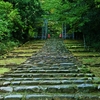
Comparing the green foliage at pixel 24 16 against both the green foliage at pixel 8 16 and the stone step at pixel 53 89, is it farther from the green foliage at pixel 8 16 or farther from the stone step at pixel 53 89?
the stone step at pixel 53 89

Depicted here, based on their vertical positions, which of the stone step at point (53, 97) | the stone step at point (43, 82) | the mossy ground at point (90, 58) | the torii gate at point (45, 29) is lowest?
the mossy ground at point (90, 58)

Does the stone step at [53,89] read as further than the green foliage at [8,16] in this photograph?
No

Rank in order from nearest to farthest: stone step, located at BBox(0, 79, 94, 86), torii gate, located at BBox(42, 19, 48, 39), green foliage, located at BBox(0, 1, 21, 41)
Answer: stone step, located at BBox(0, 79, 94, 86), green foliage, located at BBox(0, 1, 21, 41), torii gate, located at BBox(42, 19, 48, 39)

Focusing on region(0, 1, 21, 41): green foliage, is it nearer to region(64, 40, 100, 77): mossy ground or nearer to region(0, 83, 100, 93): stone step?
region(64, 40, 100, 77): mossy ground

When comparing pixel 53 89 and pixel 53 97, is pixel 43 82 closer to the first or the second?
pixel 53 89

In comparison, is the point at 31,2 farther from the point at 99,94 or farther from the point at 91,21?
the point at 99,94

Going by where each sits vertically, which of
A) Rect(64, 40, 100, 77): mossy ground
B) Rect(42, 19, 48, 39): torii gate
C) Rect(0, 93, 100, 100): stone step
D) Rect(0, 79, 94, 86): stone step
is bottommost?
Rect(64, 40, 100, 77): mossy ground

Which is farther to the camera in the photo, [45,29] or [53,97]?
[45,29]

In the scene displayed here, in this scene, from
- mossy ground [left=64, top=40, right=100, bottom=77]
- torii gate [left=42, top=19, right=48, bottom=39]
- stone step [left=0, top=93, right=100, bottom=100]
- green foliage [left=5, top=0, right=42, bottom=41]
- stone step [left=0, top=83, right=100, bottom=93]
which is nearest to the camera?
stone step [left=0, top=93, right=100, bottom=100]

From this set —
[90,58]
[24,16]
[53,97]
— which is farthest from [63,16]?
[53,97]

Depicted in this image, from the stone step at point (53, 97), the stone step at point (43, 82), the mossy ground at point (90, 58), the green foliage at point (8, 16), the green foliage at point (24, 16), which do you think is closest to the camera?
the stone step at point (53, 97)

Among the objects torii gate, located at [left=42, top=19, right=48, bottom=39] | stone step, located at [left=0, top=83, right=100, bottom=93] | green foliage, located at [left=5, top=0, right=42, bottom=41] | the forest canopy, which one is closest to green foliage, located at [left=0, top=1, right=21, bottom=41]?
the forest canopy

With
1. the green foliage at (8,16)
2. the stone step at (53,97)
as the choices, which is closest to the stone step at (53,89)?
the stone step at (53,97)

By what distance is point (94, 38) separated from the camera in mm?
16359
